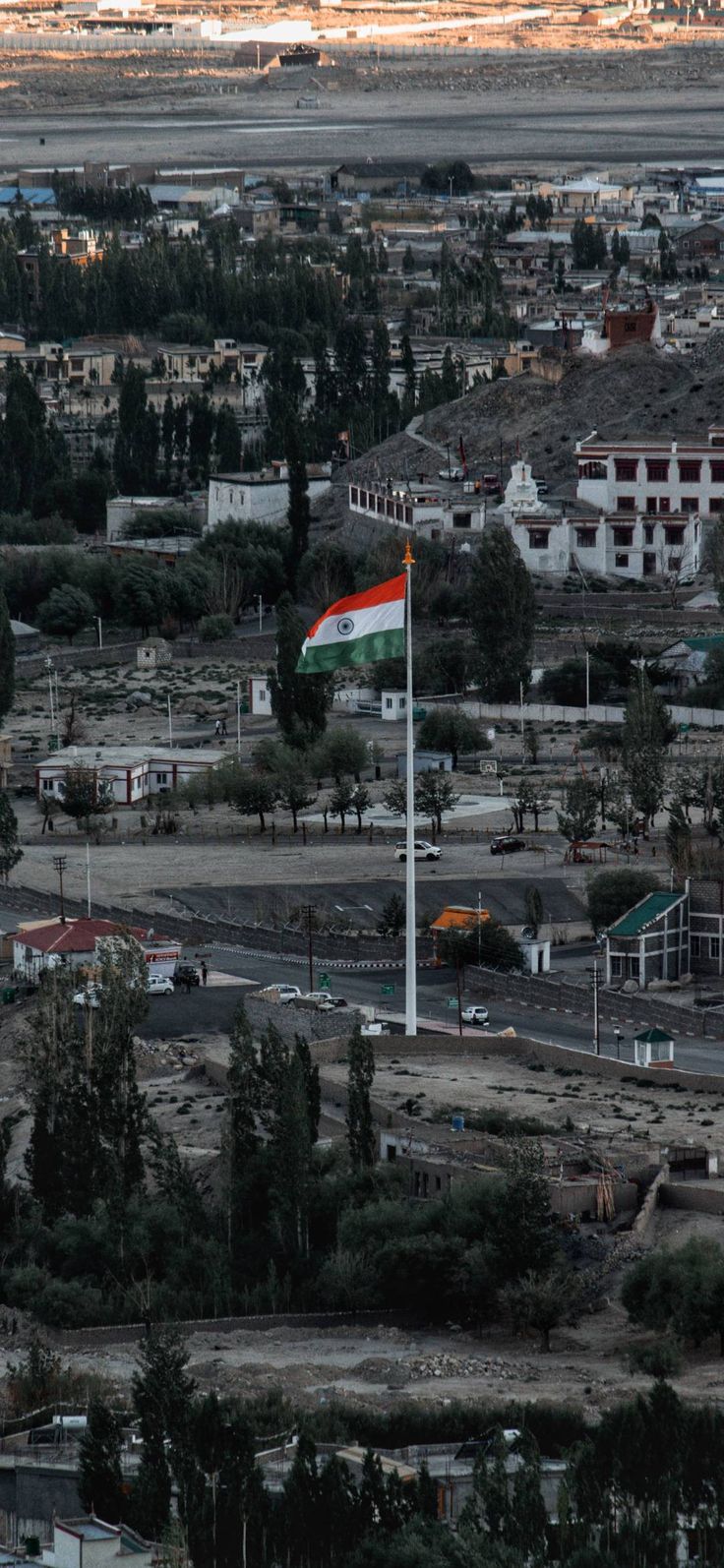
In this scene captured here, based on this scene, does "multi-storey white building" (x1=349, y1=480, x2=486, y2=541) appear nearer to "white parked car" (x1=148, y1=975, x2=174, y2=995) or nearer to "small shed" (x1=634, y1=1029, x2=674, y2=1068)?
"white parked car" (x1=148, y1=975, x2=174, y2=995)

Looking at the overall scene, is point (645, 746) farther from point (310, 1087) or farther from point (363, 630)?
point (310, 1087)

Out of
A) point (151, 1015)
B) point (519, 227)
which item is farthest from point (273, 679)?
point (519, 227)

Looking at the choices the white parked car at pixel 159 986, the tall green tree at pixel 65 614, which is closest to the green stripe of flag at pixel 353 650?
the white parked car at pixel 159 986

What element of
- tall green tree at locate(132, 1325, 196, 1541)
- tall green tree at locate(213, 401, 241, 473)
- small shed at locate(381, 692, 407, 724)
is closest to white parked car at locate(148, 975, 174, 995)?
tall green tree at locate(132, 1325, 196, 1541)

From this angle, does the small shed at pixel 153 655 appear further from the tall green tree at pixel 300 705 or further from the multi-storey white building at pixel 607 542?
the tall green tree at pixel 300 705

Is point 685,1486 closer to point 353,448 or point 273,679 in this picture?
point 273,679

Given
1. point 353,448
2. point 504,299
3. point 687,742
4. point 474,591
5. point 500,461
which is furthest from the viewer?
point 504,299

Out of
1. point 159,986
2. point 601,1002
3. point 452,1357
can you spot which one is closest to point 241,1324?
point 452,1357

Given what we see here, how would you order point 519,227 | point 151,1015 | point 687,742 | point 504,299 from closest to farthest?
point 151,1015
point 687,742
point 504,299
point 519,227
